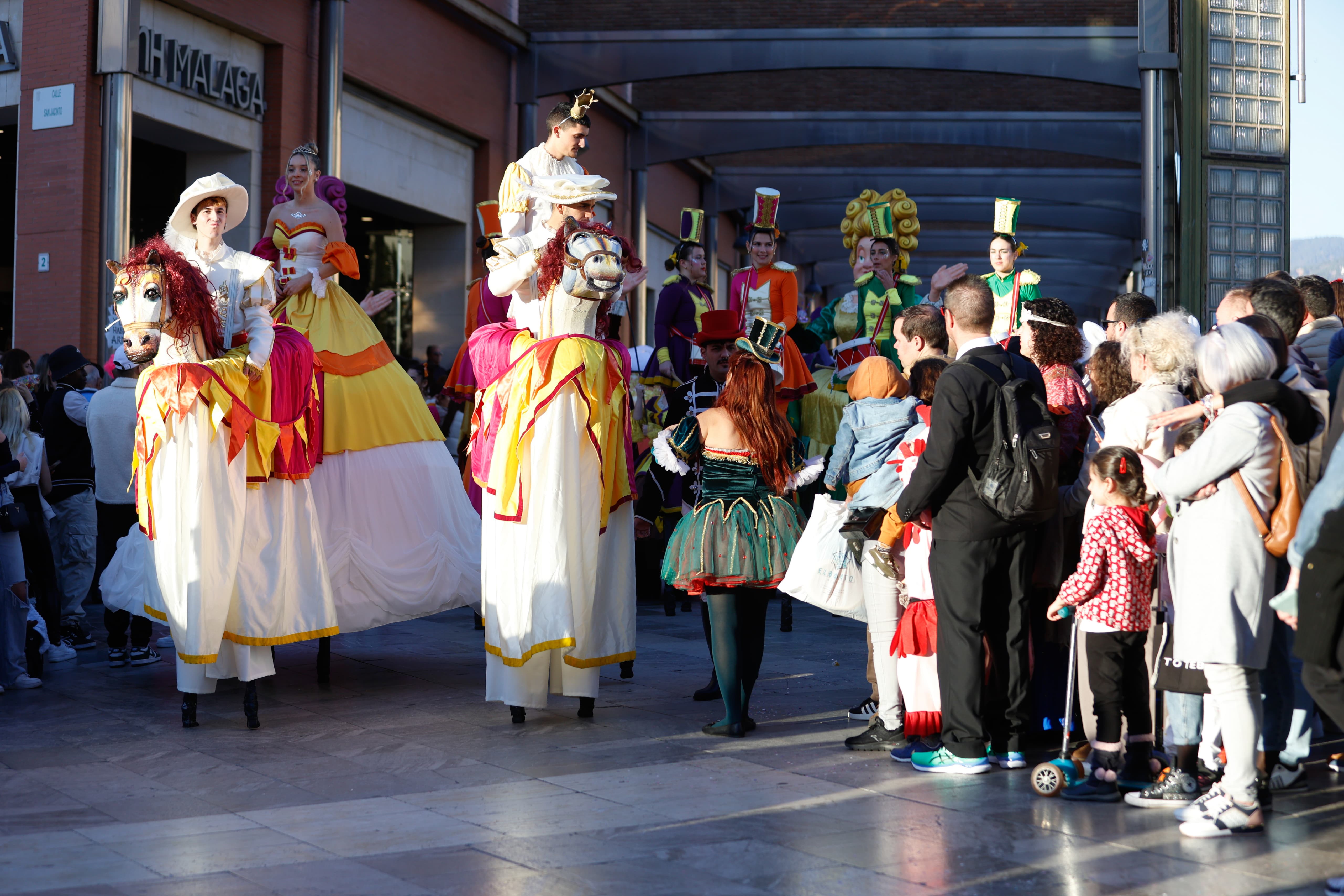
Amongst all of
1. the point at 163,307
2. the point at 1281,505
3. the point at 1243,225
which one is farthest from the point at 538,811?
the point at 1243,225

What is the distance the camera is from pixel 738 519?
18.6 feet

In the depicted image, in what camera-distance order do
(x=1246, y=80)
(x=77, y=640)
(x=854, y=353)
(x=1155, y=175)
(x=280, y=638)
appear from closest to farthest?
(x=280, y=638), (x=77, y=640), (x=854, y=353), (x=1246, y=80), (x=1155, y=175)

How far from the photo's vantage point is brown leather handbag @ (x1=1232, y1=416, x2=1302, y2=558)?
427cm

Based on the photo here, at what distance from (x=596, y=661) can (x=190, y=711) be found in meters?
1.74

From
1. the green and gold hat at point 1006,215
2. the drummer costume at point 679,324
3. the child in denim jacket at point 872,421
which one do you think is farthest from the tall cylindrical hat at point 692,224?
the child in denim jacket at point 872,421

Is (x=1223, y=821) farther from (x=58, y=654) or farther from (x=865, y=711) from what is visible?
(x=58, y=654)

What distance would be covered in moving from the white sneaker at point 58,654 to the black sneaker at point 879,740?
447cm

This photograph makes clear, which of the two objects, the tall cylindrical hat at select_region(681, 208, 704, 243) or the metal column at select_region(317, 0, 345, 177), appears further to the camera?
the metal column at select_region(317, 0, 345, 177)

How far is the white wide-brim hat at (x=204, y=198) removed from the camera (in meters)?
6.05

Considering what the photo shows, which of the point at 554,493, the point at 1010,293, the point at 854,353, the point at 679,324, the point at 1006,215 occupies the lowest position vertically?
the point at 554,493

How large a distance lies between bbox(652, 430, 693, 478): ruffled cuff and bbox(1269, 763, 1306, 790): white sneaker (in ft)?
8.29

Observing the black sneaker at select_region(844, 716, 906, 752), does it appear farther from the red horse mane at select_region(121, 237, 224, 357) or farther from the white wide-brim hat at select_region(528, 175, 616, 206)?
the red horse mane at select_region(121, 237, 224, 357)

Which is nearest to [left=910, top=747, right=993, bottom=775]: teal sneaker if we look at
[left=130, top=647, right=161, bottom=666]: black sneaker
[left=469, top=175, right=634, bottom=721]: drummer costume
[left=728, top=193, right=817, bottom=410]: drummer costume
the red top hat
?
[left=469, top=175, right=634, bottom=721]: drummer costume

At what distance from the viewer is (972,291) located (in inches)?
206
